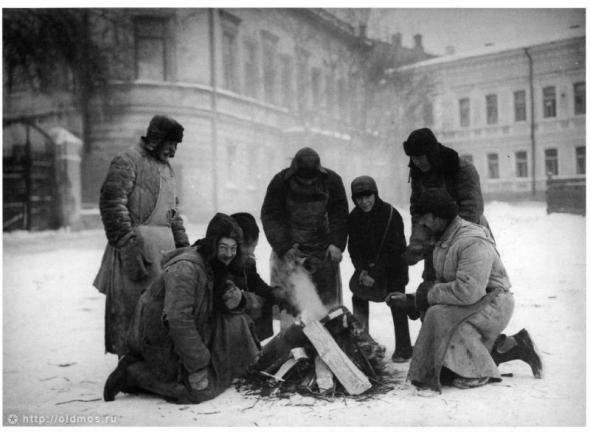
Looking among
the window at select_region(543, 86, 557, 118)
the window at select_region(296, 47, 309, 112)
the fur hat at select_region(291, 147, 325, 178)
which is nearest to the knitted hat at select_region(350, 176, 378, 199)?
the fur hat at select_region(291, 147, 325, 178)

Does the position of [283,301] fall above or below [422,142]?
below

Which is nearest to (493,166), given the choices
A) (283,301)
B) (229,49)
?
(283,301)

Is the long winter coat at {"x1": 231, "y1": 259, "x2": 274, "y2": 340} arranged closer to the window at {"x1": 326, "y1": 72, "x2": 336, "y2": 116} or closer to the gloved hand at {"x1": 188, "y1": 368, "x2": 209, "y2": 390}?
the gloved hand at {"x1": 188, "y1": 368, "x2": 209, "y2": 390}

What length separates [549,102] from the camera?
5.88 m

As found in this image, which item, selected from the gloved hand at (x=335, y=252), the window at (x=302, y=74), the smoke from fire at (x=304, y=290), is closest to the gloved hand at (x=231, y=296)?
the smoke from fire at (x=304, y=290)

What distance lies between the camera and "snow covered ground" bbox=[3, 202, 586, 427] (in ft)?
10.7

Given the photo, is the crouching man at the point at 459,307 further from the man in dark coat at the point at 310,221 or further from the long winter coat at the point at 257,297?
the long winter coat at the point at 257,297

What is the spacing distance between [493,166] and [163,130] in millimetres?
4087

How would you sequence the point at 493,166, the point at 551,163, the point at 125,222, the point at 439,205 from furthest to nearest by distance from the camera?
the point at 493,166, the point at 551,163, the point at 125,222, the point at 439,205

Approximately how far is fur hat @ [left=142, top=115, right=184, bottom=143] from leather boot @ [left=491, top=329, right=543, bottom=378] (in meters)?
2.67

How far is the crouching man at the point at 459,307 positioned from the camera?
11.1 ft

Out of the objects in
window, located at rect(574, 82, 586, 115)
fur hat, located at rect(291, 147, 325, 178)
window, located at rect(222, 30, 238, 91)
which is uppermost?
window, located at rect(222, 30, 238, 91)

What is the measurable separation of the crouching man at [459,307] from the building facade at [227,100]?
3.24 metres

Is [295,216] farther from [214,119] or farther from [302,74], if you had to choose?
[214,119]
